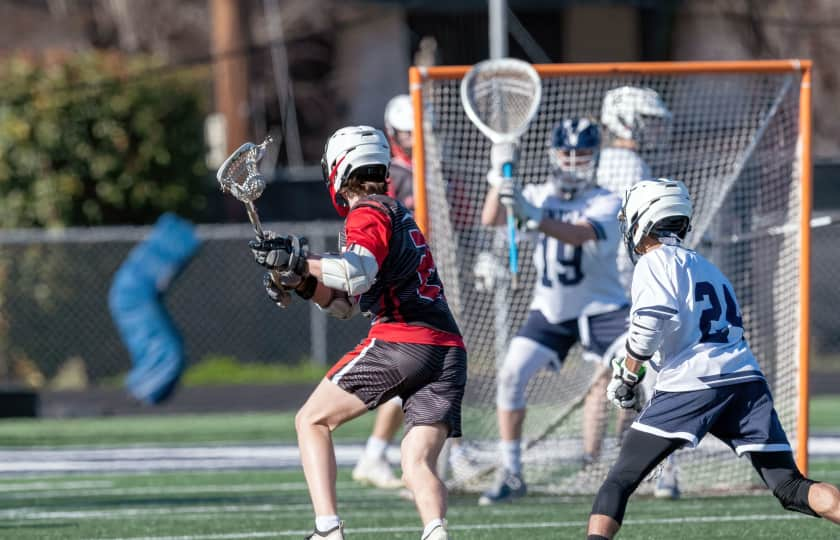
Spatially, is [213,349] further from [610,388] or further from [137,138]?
[610,388]

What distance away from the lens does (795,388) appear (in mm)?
7922

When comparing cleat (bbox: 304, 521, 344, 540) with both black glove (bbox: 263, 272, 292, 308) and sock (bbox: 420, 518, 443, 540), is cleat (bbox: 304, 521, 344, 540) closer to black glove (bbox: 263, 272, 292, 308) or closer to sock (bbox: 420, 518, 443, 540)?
sock (bbox: 420, 518, 443, 540)

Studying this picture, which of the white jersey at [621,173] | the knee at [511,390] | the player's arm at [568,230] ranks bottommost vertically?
the knee at [511,390]

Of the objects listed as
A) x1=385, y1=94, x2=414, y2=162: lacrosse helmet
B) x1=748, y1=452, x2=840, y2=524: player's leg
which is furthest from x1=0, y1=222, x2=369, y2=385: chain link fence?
x1=748, y1=452, x2=840, y2=524: player's leg

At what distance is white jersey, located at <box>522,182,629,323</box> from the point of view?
25.2 ft

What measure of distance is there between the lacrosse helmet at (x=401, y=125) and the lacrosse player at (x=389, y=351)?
10.0 feet

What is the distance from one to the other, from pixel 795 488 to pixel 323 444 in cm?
169

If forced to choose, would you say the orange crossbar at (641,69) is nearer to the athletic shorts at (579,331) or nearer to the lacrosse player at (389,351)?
the athletic shorts at (579,331)

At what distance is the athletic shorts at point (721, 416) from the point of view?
520 centimetres

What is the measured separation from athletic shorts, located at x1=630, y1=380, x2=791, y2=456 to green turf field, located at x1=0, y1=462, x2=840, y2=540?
119cm

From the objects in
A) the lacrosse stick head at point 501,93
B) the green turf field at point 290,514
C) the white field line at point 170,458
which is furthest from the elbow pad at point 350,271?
the white field line at point 170,458

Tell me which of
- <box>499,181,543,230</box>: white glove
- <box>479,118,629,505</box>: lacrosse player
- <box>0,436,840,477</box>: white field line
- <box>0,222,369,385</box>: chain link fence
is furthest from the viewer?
<box>0,222,369,385</box>: chain link fence

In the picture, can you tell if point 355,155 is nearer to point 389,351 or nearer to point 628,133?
point 389,351

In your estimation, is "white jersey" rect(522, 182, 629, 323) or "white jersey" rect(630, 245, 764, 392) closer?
"white jersey" rect(630, 245, 764, 392)
